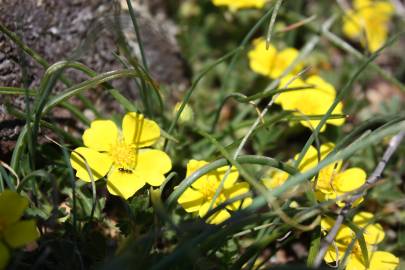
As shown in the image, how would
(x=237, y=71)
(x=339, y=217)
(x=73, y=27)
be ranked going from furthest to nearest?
(x=237, y=71), (x=73, y=27), (x=339, y=217)

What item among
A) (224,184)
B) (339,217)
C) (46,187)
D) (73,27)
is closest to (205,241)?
(224,184)

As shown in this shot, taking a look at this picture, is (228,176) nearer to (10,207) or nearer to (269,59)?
(10,207)

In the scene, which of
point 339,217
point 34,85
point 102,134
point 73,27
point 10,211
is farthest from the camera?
point 73,27

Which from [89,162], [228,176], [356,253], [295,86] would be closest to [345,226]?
[356,253]

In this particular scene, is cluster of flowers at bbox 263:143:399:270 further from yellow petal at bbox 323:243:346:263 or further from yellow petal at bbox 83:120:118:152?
yellow petal at bbox 83:120:118:152

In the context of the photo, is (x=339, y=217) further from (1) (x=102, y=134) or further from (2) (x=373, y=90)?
(2) (x=373, y=90)

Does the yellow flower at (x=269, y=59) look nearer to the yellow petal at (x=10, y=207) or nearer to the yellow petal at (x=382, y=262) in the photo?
→ the yellow petal at (x=382, y=262)

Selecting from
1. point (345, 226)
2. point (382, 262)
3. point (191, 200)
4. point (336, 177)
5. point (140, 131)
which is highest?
point (140, 131)
